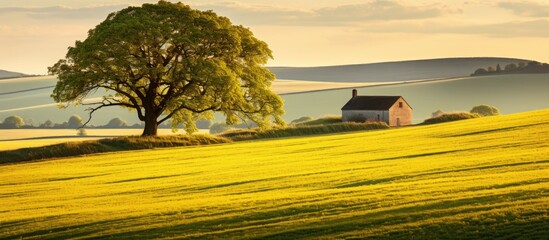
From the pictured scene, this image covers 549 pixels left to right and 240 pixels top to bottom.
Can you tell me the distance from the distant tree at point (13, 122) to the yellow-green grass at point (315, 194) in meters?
124

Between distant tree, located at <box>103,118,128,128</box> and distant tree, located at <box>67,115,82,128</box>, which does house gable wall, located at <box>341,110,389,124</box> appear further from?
distant tree, located at <box>103,118,128,128</box>

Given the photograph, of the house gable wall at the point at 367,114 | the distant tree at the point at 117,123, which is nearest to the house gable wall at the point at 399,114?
the house gable wall at the point at 367,114

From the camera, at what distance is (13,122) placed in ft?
598

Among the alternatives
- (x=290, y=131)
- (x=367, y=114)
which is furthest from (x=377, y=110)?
(x=290, y=131)

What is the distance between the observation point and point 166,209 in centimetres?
3369

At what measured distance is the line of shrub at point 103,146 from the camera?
6946 centimetres

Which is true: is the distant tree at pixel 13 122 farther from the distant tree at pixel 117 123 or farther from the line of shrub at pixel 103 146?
the line of shrub at pixel 103 146

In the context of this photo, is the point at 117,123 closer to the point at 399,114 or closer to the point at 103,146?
the point at 399,114

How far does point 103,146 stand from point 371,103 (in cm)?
5843

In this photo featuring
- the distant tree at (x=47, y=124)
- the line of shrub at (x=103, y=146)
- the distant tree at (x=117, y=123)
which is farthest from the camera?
the distant tree at (x=117, y=123)

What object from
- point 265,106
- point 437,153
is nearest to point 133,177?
point 437,153

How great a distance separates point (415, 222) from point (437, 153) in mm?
19428

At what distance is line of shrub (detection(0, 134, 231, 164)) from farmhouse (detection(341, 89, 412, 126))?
42.9 metres

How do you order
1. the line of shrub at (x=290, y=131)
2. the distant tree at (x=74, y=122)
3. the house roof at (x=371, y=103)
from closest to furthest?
the line of shrub at (x=290, y=131) → the house roof at (x=371, y=103) → the distant tree at (x=74, y=122)
